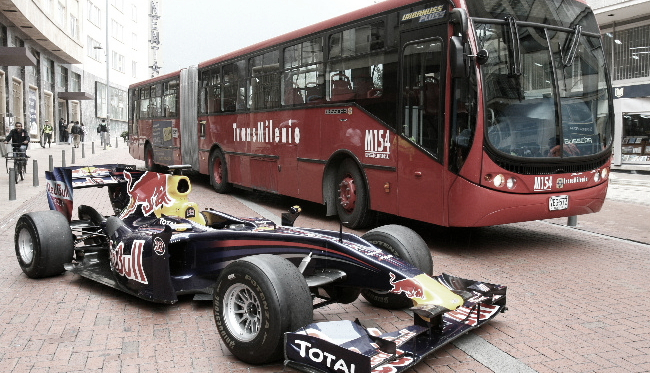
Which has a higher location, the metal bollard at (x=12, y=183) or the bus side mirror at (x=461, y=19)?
the bus side mirror at (x=461, y=19)

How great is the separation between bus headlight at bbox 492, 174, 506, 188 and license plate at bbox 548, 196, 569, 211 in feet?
2.45

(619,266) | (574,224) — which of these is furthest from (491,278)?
(574,224)

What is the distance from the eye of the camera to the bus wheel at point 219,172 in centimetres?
1417

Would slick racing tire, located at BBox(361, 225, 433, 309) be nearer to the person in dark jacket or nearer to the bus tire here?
the person in dark jacket

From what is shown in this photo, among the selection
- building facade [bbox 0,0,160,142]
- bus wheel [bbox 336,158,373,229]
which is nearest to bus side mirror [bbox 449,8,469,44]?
bus wheel [bbox 336,158,373,229]

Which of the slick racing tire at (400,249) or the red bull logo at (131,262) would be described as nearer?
the slick racing tire at (400,249)

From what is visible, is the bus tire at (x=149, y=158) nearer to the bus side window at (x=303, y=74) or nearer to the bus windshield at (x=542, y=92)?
the bus side window at (x=303, y=74)

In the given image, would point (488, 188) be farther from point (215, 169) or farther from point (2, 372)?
point (215, 169)

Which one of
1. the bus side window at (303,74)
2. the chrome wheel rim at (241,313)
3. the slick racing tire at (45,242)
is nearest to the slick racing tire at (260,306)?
the chrome wheel rim at (241,313)

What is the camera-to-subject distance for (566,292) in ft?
18.9

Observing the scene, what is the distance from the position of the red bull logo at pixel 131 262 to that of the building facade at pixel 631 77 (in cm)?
2146

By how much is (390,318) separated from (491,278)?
2.02 meters

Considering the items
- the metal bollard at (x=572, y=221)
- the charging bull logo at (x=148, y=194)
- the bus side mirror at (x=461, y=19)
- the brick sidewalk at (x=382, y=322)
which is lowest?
the brick sidewalk at (x=382, y=322)

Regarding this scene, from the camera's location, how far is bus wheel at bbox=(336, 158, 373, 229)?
29.7 feet
